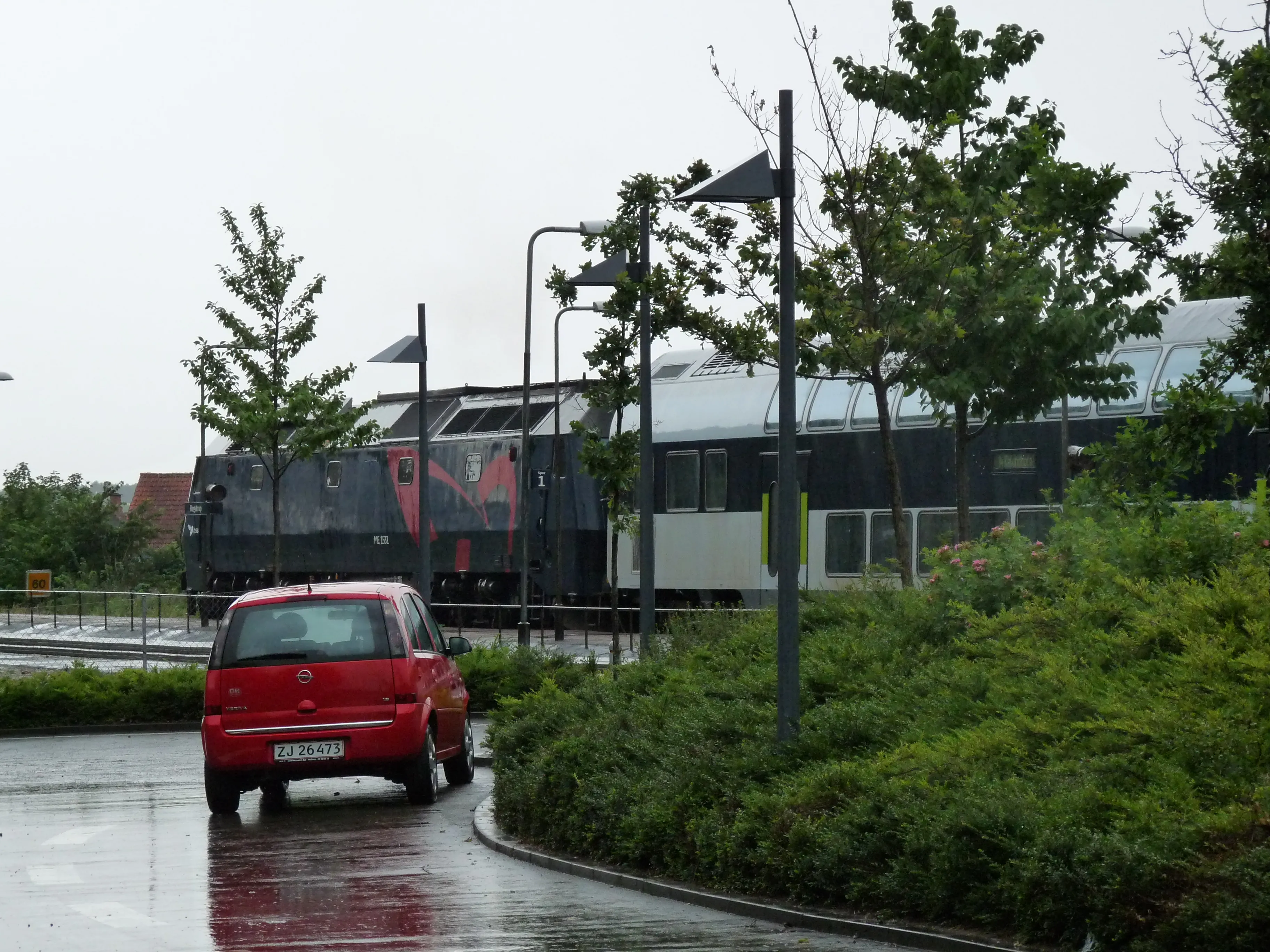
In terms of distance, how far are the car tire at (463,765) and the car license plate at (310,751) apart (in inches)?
104

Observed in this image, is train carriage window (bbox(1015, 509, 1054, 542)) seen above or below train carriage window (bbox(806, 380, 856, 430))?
below

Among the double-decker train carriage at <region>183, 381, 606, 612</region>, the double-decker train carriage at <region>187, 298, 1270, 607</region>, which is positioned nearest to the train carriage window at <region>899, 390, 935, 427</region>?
the double-decker train carriage at <region>187, 298, 1270, 607</region>

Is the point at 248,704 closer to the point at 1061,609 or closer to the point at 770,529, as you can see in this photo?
the point at 770,529

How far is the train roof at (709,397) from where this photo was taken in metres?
34.5

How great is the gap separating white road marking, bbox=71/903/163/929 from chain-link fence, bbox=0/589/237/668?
2665 centimetres

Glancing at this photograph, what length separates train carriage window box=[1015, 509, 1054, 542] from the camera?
29.0 meters

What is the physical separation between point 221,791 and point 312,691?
121 cm

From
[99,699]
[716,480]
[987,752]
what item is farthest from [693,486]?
[987,752]

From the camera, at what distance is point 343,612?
15.9 m

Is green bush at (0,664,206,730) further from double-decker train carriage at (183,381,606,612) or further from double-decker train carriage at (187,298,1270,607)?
double-decker train carriage at (183,381,606,612)

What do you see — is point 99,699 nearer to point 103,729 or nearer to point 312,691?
point 103,729

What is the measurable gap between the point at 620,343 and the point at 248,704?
17.5 metres

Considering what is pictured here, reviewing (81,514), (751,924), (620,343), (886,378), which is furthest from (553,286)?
(81,514)

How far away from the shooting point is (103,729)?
84.8 feet
